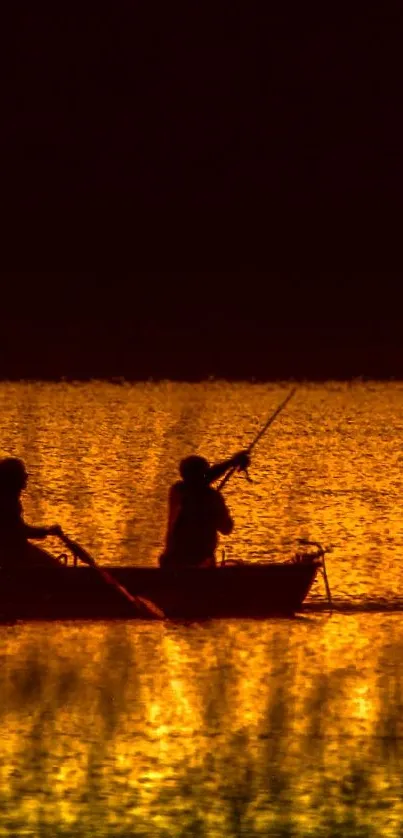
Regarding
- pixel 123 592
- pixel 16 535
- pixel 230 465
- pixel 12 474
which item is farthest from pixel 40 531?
pixel 230 465

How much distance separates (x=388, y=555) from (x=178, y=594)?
8.73 feet

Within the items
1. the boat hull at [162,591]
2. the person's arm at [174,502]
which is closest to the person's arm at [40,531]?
the boat hull at [162,591]

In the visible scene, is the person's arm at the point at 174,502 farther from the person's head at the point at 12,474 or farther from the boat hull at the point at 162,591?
the person's head at the point at 12,474

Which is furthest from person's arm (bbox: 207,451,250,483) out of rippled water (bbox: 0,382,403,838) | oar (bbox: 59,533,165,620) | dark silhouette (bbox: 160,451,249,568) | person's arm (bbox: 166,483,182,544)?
rippled water (bbox: 0,382,403,838)

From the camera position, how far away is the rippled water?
206 inches

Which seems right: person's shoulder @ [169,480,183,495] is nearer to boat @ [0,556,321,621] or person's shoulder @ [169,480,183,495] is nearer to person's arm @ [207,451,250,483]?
person's arm @ [207,451,250,483]

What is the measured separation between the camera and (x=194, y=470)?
23.3 feet

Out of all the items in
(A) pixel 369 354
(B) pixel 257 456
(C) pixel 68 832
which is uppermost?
(A) pixel 369 354

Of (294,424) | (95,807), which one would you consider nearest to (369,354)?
(294,424)

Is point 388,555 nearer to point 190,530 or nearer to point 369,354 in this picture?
point 190,530

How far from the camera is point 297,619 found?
7.89 meters

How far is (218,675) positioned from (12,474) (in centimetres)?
90

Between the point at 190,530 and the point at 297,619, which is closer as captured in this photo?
the point at 190,530

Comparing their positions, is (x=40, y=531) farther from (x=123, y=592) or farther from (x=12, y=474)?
(x=123, y=592)
